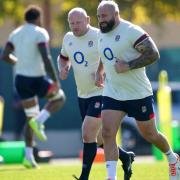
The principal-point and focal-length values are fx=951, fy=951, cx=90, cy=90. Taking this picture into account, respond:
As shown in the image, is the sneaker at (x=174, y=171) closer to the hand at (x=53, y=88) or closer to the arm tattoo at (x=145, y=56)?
the arm tattoo at (x=145, y=56)

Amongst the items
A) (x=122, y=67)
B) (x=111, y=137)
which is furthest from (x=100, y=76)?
(x=111, y=137)

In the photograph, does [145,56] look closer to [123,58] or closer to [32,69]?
[123,58]

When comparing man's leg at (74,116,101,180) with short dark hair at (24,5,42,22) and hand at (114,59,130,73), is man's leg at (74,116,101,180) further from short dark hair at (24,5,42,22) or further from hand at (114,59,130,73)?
short dark hair at (24,5,42,22)

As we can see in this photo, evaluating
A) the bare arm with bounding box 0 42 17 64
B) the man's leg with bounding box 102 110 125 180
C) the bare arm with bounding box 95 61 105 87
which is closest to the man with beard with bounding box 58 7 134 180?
the bare arm with bounding box 95 61 105 87

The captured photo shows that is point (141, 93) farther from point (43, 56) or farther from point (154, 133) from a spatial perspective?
point (43, 56)

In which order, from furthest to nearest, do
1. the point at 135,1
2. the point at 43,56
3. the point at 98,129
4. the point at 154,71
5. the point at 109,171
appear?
the point at 135,1 → the point at 154,71 → the point at 43,56 → the point at 98,129 → the point at 109,171

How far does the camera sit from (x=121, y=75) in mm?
10500

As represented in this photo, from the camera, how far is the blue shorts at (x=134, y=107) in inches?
413

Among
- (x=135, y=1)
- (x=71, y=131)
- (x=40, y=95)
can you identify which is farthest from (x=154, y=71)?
(x=40, y=95)

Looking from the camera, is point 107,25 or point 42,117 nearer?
point 107,25

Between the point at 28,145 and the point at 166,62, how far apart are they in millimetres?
10324

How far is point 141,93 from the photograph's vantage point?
34.7 ft

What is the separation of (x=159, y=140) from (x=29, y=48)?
4721 mm

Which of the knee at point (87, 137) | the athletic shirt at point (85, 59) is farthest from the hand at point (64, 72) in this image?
the knee at point (87, 137)
